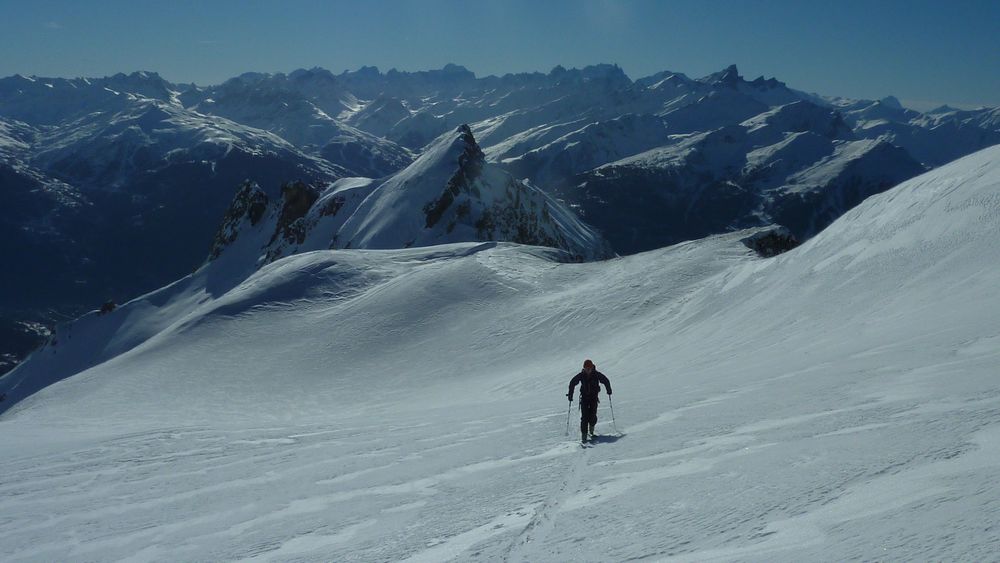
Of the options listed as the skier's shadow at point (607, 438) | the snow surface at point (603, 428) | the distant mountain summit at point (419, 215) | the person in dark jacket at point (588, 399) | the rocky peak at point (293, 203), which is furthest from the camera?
the rocky peak at point (293, 203)

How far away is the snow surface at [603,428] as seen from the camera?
7594mm

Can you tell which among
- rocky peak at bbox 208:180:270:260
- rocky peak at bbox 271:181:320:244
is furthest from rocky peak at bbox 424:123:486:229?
rocky peak at bbox 208:180:270:260

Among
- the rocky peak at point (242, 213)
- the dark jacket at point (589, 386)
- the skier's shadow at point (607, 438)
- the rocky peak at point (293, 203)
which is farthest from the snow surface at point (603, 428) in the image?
the rocky peak at point (242, 213)

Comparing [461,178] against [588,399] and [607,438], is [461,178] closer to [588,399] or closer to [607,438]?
[588,399]

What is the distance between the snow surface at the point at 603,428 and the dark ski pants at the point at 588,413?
638mm

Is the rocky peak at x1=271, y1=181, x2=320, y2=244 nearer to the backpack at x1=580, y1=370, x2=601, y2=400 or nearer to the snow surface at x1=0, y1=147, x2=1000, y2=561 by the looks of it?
the snow surface at x1=0, y1=147, x2=1000, y2=561

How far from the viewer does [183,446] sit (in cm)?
1695

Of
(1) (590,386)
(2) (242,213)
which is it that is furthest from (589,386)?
(2) (242,213)

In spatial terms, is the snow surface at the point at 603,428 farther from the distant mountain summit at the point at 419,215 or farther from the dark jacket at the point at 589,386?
the distant mountain summit at the point at 419,215

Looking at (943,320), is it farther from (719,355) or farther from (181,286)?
(181,286)

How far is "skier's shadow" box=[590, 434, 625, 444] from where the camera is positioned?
12.8 m

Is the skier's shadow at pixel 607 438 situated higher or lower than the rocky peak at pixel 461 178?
lower

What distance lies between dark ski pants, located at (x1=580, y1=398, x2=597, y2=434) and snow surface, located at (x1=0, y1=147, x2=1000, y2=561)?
2.09 feet

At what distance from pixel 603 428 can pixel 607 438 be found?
136 centimetres
